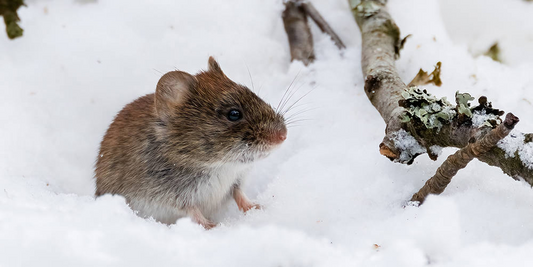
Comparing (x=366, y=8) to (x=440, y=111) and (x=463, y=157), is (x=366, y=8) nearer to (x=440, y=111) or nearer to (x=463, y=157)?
(x=440, y=111)

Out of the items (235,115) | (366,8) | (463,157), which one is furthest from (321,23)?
(463,157)

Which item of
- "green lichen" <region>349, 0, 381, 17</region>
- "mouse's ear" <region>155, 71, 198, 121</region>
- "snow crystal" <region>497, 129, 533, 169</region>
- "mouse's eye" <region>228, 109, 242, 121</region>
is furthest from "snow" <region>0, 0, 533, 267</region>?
"mouse's ear" <region>155, 71, 198, 121</region>

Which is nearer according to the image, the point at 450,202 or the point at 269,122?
the point at 450,202

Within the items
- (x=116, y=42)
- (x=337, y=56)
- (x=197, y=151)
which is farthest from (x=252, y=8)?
(x=197, y=151)

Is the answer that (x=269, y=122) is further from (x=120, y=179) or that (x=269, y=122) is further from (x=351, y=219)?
(x=120, y=179)

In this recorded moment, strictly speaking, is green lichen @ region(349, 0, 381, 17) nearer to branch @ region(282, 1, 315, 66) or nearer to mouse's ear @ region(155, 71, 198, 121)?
branch @ region(282, 1, 315, 66)
